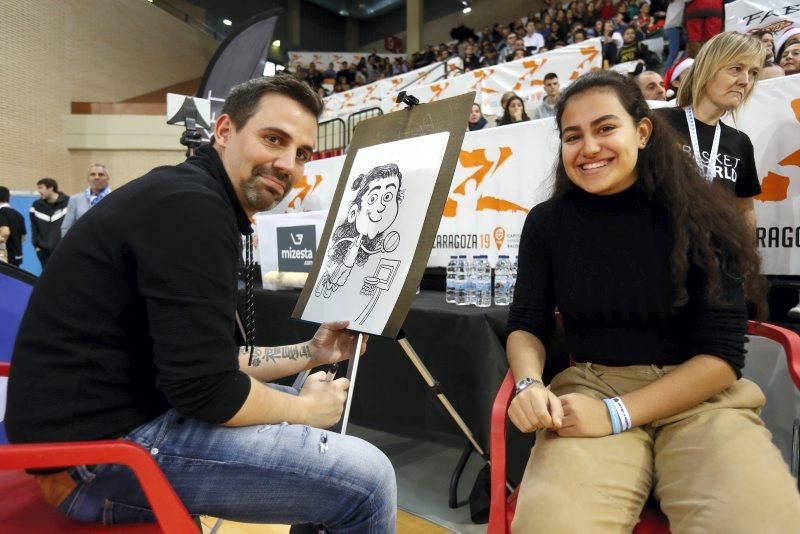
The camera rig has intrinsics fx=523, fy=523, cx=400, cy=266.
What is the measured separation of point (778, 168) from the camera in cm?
198

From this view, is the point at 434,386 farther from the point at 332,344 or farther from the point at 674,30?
the point at 674,30

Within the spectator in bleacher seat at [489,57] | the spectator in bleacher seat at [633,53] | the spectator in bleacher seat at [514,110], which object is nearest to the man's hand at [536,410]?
the spectator in bleacher seat at [514,110]

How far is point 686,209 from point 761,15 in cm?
482

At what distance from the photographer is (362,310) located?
1675 mm

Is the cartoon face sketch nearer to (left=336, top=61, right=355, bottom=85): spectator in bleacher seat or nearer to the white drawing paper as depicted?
the white drawing paper

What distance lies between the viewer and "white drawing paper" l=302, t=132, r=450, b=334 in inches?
64.8

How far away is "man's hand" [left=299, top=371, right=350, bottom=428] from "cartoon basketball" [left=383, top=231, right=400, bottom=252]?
0.58 meters

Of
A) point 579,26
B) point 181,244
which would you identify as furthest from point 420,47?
point 181,244

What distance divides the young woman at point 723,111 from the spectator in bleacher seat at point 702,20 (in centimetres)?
264

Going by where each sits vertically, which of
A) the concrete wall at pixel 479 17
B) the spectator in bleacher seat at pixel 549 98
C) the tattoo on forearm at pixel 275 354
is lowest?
the tattoo on forearm at pixel 275 354

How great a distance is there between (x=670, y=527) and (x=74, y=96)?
14665mm

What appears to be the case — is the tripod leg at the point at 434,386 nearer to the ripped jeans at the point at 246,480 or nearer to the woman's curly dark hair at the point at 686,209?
the ripped jeans at the point at 246,480

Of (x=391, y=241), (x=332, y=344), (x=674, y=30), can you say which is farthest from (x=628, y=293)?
(x=674, y=30)

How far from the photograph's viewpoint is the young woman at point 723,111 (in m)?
1.82
